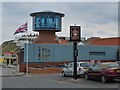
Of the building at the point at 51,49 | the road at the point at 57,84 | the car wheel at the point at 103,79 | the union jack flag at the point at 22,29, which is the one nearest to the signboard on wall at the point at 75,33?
the road at the point at 57,84

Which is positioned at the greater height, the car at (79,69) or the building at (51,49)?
the building at (51,49)

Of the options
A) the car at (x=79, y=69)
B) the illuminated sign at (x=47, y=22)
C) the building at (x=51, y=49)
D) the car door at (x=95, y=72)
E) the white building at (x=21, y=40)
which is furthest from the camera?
the illuminated sign at (x=47, y=22)

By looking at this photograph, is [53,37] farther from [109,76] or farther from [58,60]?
[109,76]

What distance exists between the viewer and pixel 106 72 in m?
24.2

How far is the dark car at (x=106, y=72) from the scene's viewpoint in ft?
78.3

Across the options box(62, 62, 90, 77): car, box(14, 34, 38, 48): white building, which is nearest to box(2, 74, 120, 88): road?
box(62, 62, 90, 77): car

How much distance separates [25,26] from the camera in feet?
142

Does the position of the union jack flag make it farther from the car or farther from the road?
the road

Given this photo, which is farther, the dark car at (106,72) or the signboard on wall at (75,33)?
the signboard on wall at (75,33)

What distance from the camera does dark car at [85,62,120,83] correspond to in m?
23.9

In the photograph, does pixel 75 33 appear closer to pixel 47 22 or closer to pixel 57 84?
pixel 57 84

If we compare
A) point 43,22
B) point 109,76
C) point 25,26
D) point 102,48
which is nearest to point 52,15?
point 43,22

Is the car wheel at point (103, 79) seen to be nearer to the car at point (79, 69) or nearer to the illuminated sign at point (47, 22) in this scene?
the car at point (79, 69)

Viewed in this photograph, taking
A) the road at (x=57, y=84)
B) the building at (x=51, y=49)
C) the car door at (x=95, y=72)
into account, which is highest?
the building at (x=51, y=49)
